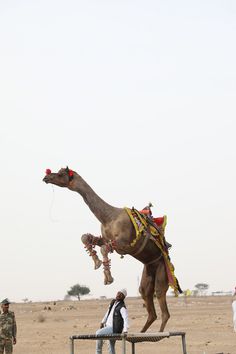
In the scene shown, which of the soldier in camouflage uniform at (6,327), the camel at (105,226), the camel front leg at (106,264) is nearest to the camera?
the camel front leg at (106,264)

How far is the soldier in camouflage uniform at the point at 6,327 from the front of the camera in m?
19.3

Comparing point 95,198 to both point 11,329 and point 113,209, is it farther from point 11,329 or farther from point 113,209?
point 11,329

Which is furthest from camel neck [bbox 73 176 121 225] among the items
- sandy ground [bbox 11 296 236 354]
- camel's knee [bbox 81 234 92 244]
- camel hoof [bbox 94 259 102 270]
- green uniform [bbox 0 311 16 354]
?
sandy ground [bbox 11 296 236 354]

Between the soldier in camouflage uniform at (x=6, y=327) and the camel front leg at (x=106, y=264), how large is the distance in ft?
15.1

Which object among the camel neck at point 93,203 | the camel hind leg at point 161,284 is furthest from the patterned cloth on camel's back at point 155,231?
the camel neck at point 93,203

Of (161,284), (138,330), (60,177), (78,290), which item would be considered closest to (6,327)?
(161,284)

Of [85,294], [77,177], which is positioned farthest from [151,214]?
[85,294]

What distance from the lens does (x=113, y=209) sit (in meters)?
16.0

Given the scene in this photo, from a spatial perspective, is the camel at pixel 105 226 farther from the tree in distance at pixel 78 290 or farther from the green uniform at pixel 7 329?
the tree in distance at pixel 78 290

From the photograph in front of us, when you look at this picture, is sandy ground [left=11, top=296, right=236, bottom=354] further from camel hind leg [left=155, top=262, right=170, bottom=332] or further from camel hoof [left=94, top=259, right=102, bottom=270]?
camel hoof [left=94, top=259, right=102, bottom=270]

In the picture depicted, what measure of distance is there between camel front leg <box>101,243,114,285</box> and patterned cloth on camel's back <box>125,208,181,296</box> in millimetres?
576

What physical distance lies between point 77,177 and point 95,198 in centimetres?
49

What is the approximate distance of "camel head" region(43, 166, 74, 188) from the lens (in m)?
15.6

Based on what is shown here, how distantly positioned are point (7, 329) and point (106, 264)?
4.91 metres
